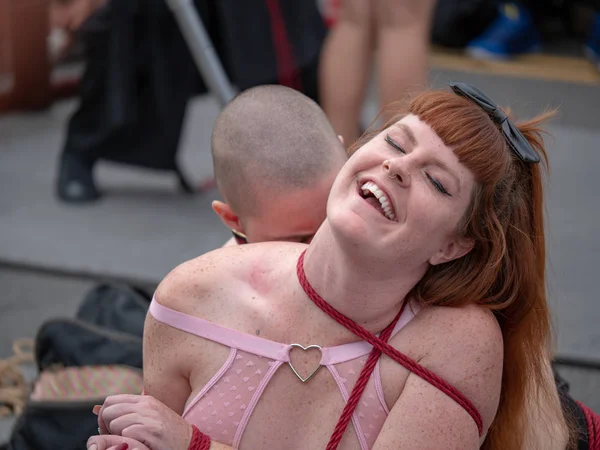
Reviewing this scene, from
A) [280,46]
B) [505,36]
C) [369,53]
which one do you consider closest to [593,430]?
[369,53]

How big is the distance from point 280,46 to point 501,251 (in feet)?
6.87

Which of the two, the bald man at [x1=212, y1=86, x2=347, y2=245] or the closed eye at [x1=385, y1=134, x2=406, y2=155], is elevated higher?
the closed eye at [x1=385, y1=134, x2=406, y2=155]

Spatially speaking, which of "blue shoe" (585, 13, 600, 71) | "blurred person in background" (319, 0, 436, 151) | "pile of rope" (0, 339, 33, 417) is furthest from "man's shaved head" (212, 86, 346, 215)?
"blue shoe" (585, 13, 600, 71)

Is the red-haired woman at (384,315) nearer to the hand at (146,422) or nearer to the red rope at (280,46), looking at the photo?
the hand at (146,422)

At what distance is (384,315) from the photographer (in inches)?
49.5

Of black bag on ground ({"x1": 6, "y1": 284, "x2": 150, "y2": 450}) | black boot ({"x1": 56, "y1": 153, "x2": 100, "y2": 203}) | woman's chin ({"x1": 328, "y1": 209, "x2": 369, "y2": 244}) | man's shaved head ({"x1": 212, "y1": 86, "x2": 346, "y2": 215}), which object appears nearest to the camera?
woman's chin ({"x1": 328, "y1": 209, "x2": 369, "y2": 244})

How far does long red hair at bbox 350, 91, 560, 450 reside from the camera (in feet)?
3.97

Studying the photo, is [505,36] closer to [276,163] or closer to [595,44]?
[595,44]

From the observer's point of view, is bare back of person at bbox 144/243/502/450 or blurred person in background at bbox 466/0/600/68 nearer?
bare back of person at bbox 144/243/502/450

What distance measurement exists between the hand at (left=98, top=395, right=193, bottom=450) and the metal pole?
1.91 metres

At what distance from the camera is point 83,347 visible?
2000mm

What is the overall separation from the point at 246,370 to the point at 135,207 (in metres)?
2.30

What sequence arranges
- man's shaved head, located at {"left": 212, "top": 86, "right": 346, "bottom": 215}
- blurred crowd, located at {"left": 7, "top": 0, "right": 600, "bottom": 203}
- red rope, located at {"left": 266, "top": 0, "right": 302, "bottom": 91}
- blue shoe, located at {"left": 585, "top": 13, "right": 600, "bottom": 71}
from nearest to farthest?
man's shaved head, located at {"left": 212, "top": 86, "right": 346, "bottom": 215}, blurred crowd, located at {"left": 7, "top": 0, "right": 600, "bottom": 203}, red rope, located at {"left": 266, "top": 0, "right": 302, "bottom": 91}, blue shoe, located at {"left": 585, "top": 13, "right": 600, "bottom": 71}

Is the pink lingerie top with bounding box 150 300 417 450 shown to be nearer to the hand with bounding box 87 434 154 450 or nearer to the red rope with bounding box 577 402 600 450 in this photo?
the hand with bounding box 87 434 154 450
